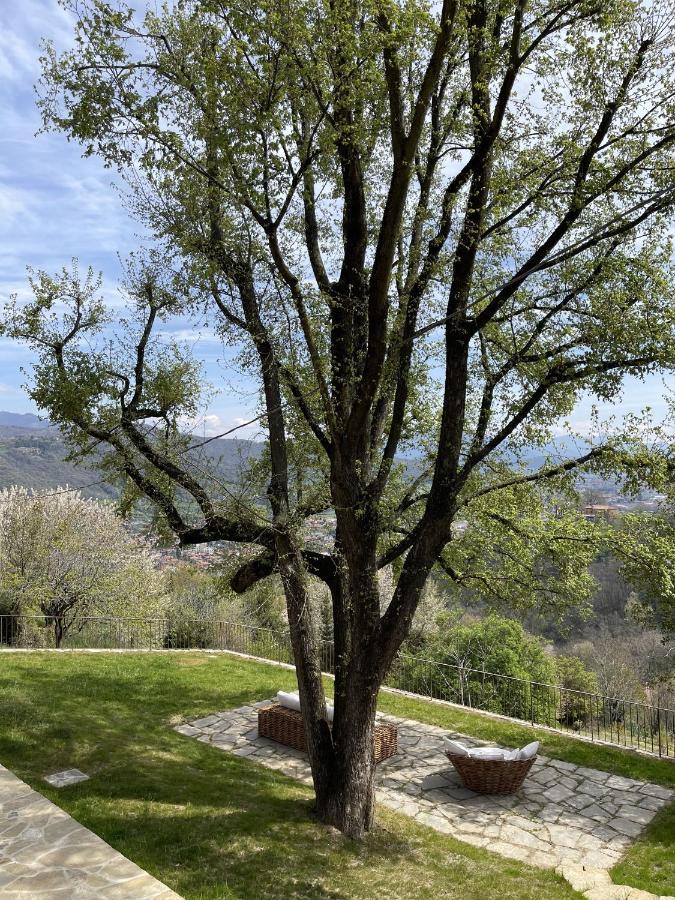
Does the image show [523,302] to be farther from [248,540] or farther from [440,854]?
A: [440,854]

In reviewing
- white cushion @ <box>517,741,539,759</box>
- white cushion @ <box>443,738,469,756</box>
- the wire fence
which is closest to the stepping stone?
white cushion @ <box>443,738,469,756</box>

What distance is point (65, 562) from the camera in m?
20.4

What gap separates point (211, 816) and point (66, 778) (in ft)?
6.33

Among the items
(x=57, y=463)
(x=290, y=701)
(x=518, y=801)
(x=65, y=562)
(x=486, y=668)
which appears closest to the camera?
(x=518, y=801)

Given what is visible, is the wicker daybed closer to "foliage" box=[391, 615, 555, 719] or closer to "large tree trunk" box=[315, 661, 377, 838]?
"large tree trunk" box=[315, 661, 377, 838]

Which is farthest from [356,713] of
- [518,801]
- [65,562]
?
[65,562]

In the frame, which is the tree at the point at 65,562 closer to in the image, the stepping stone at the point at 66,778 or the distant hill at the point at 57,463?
the distant hill at the point at 57,463

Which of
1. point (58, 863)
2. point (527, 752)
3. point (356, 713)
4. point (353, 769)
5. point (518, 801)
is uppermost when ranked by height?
point (356, 713)

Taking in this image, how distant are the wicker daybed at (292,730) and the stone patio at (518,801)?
0.40 feet

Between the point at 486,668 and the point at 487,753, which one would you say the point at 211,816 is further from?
the point at 486,668

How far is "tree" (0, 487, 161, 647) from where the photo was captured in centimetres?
1950

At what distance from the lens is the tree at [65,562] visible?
19.5 metres

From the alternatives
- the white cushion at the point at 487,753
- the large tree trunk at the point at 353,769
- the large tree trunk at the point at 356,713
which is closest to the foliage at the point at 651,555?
the white cushion at the point at 487,753

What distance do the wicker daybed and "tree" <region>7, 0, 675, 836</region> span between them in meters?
2.19
